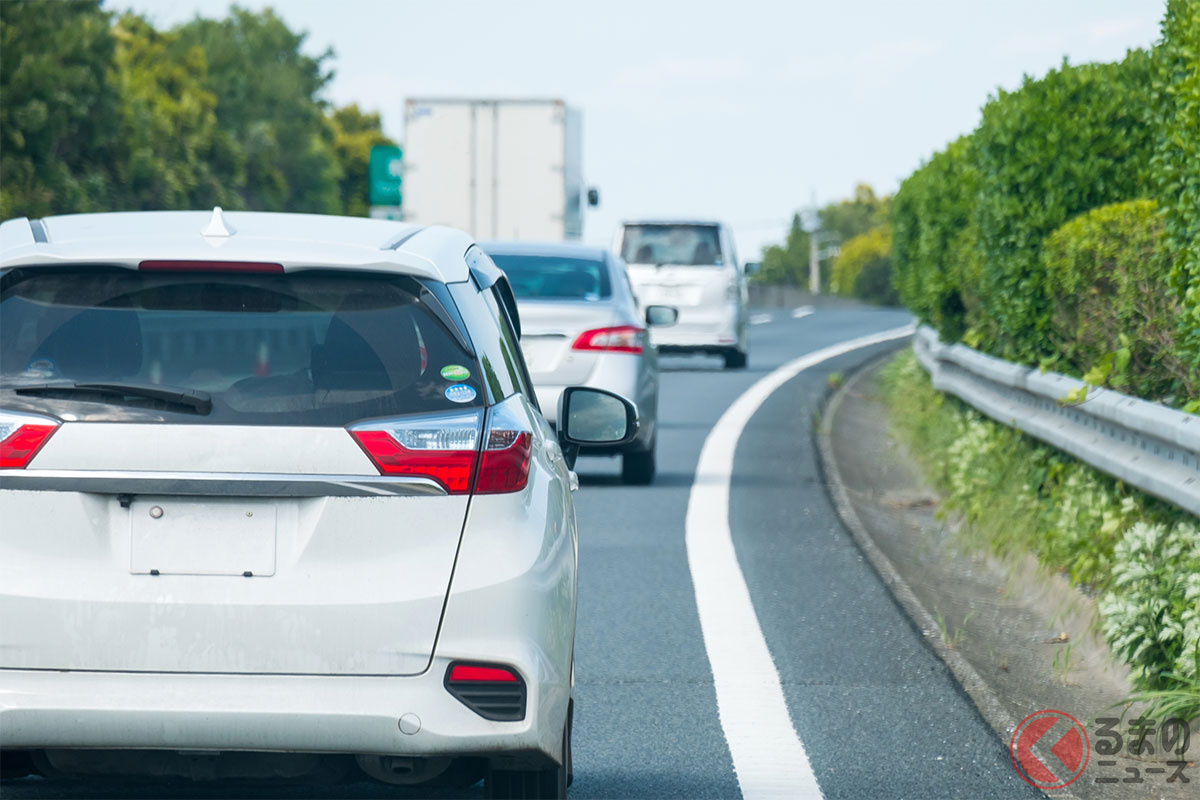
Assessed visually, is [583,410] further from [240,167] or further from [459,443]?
[240,167]

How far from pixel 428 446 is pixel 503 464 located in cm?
18

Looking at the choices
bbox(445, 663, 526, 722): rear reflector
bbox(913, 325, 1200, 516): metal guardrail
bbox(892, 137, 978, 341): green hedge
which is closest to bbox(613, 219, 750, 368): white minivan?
bbox(892, 137, 978, 341): green hedge

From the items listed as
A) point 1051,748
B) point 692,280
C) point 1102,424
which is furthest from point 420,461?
point 692,280

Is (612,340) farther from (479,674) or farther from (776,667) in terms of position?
(479,674)

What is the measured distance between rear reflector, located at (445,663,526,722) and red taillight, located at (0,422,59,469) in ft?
3.17

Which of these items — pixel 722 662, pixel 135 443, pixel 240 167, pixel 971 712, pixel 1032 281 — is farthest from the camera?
pixel 240 167

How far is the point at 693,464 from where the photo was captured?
14531mm

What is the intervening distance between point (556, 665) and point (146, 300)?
1.20 metres

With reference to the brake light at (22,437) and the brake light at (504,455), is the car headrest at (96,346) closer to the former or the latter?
the brake light at (22,437)

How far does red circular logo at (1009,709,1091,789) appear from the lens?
5715 millimetres

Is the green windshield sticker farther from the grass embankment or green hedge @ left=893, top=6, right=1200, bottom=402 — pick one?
green hedge @ left=893, top=6, right=1200, bottom=402

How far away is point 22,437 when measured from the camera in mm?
3947

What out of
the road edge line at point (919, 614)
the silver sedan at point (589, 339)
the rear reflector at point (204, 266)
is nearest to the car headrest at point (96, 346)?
the rear reflector at point (204, 266)

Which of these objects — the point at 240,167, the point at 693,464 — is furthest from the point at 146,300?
the point at 240,167
